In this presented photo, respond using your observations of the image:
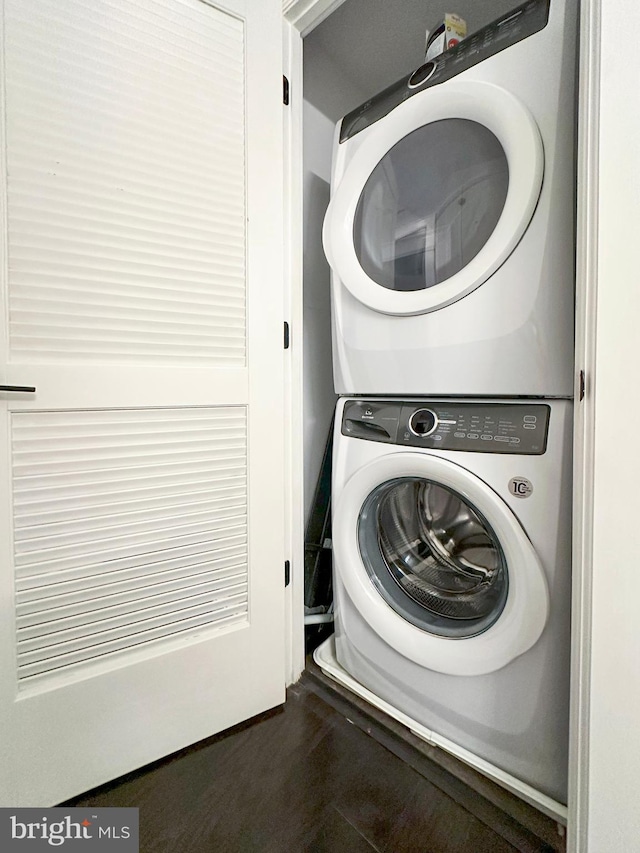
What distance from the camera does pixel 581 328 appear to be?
0.74m

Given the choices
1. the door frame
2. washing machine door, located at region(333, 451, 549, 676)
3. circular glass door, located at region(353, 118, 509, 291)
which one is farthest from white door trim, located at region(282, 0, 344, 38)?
washing machine door, located at region(333, 451, 549, 676)

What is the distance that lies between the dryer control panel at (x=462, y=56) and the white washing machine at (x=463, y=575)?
779mm

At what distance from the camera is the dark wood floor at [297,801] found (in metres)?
0.86

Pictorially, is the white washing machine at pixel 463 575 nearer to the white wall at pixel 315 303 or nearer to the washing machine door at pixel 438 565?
the washing machine door at pixel 438 565

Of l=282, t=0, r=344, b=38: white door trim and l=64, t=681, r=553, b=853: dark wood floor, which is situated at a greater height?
l=282, t=0, r=344, b=38: white door trim

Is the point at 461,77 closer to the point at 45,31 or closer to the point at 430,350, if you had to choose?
the point at 430,350

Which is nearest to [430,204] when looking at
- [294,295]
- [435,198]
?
[435,198]

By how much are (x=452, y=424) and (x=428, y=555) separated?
41 cm

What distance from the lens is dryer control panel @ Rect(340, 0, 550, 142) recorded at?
35.0 inches

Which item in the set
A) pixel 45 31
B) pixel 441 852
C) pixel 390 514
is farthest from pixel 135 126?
pixel 441 852

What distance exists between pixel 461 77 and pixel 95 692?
165cm

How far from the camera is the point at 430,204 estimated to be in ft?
3.46

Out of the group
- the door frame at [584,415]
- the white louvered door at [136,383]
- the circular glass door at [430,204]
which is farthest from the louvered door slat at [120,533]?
the door frame at [584,415]

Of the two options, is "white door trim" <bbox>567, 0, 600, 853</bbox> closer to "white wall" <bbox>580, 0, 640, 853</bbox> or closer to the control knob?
"white wall" <bbox>580, 0, 640, 853</bbox>
